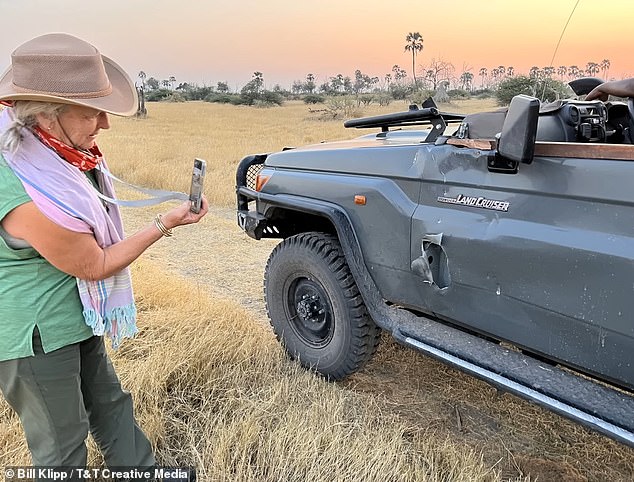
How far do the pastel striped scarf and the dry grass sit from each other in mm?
867

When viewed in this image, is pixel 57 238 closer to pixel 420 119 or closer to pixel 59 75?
pixel 59 75

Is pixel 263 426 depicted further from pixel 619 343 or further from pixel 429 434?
pixel 619 343

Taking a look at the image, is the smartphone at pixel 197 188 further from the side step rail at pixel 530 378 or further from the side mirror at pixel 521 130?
the side step rail at pixel 530 378

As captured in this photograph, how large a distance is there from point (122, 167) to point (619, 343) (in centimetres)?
1215

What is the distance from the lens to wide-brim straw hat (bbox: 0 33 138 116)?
1852 mm

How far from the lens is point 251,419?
9.56 feet

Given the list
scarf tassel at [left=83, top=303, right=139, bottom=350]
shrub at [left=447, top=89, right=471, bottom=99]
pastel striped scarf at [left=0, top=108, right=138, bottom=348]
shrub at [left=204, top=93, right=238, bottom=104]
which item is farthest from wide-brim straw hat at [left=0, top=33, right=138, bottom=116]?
→ shrub at [left=204, top=93, right=238, bottom=104]

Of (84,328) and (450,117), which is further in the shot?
(450,117)

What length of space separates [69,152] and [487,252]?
1.74 meters

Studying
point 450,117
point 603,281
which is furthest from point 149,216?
point 603,281

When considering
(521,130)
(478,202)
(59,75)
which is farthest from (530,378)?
(59,75)

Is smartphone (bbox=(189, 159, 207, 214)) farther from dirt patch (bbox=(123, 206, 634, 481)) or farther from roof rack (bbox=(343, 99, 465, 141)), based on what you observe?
dirt patch (bbox=(123, 206, 634, 481))

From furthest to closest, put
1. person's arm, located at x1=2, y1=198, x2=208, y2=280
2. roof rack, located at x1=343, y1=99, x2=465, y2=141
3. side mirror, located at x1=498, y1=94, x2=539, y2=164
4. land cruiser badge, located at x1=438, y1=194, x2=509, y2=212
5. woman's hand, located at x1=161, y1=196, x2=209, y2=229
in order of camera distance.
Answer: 1. roof rack, located at x1=343, y1=99, x2=465, y2=141
2. land cruiser badge, located at x1=438, y1=194, x2=509, y2=212
3. side mirror, located at x1=498, y1=94, x2=539, y2=164
4. woman's hand, located at x1=161, y1=196, x2=209, y2=229
5. person's arm, located at x1=2, y1=198, x2=208, y2=280

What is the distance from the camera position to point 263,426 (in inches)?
115
